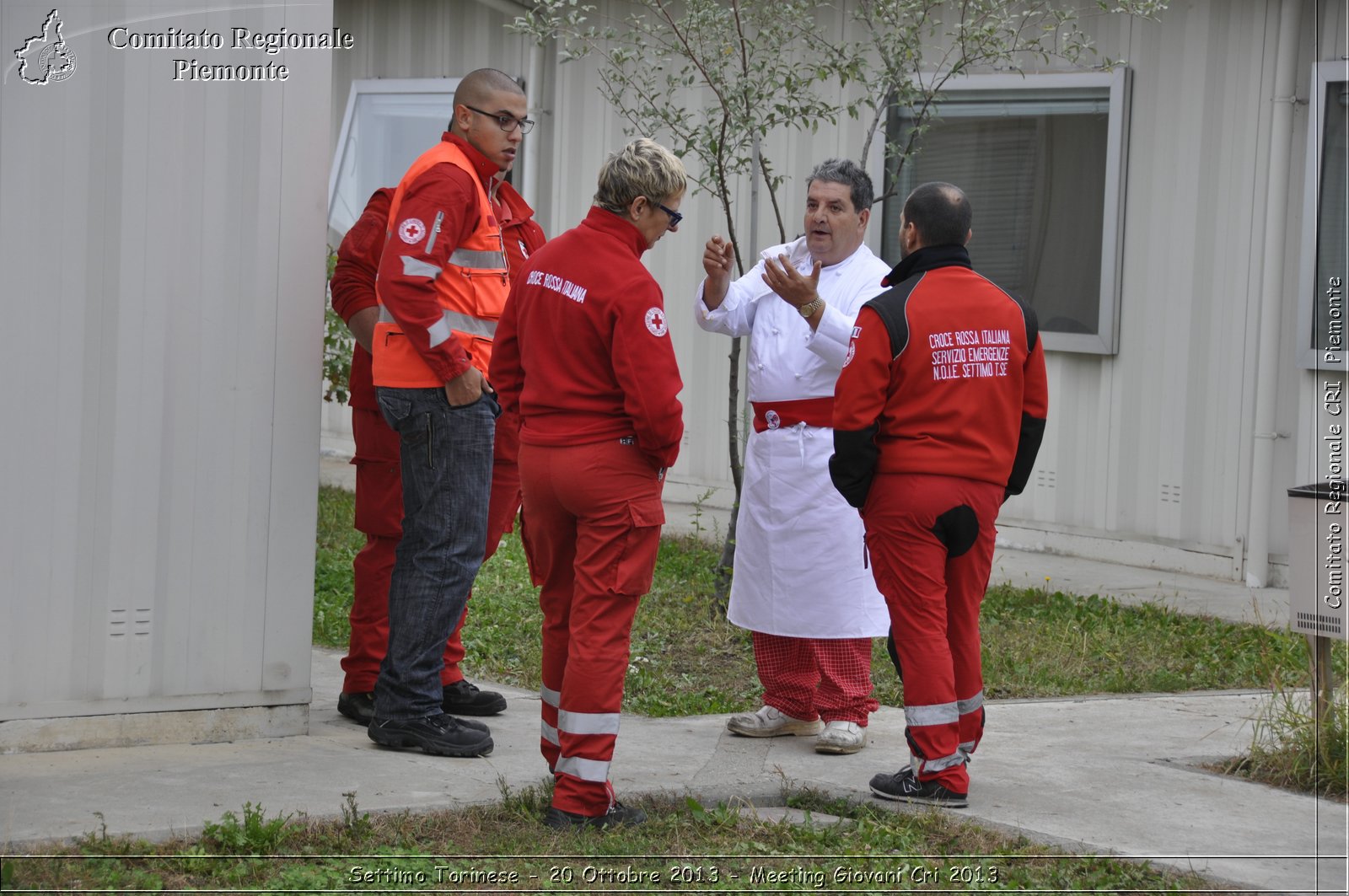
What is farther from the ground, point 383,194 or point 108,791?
point 383,194

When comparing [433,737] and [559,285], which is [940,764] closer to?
[433,737]

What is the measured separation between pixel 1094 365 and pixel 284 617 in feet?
19.4

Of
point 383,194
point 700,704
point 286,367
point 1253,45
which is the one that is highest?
point 1253,45

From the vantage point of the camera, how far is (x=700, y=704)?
5.96 m

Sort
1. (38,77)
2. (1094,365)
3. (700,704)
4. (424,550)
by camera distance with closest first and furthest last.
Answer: (38,77), (424,550), (700,704), (1094,365)

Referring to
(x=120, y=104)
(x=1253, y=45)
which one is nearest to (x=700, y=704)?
(x=120, y=104)

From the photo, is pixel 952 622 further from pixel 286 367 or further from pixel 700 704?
pixel 286 367

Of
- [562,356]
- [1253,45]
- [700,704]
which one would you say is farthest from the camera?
[1253,45]

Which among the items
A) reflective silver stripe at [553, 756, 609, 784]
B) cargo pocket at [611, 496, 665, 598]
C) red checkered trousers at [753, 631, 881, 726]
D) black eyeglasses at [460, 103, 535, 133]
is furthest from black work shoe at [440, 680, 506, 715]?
black eyeglasses at [460, 103, 535, 133]

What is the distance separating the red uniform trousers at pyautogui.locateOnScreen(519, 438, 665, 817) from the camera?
13.8ft

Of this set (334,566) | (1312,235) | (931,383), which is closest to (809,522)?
(931,383)

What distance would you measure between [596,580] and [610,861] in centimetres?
77

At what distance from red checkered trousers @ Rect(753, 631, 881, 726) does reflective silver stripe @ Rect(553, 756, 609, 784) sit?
1328mm

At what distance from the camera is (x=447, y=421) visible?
4.84 metres
